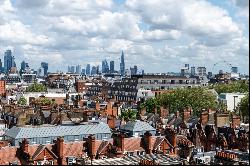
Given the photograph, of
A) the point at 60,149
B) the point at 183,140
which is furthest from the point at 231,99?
the point at 60,149

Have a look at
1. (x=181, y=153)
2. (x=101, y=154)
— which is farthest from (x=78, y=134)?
(x=181, y=153)

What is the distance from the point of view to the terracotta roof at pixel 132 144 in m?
62.8

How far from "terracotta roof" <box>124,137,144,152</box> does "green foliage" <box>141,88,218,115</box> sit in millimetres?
66430

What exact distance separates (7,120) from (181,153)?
156 ft

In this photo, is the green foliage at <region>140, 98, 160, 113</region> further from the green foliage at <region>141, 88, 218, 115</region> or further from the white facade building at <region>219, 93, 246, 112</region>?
the white facade building at <region>219, 93, 246, 112</region>

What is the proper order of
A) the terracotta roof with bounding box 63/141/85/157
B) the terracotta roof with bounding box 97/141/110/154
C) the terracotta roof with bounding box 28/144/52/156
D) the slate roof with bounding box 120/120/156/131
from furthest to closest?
the slate roof with bounding box 120/120/156/131, the terracotta roof with bounding box 97/141/110/154, the terracotta roof with bounding box 63/141/85/157, the terracotta roof with bounding box 28/144/52/156

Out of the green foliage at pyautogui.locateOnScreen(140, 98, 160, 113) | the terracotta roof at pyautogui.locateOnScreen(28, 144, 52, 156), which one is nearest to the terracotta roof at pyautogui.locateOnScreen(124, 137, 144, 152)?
the terracotta roof at pyautogui.locateOnScreen(28, 144, 52, 156)

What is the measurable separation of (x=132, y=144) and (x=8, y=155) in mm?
15289

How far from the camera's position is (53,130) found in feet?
223

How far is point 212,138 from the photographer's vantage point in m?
73.1

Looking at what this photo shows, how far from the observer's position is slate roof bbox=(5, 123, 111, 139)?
65500mm

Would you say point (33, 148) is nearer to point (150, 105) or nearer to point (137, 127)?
point (137, 127)

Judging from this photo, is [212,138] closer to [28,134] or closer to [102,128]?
[102,128]

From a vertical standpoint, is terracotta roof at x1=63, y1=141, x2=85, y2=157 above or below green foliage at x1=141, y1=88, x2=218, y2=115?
below
